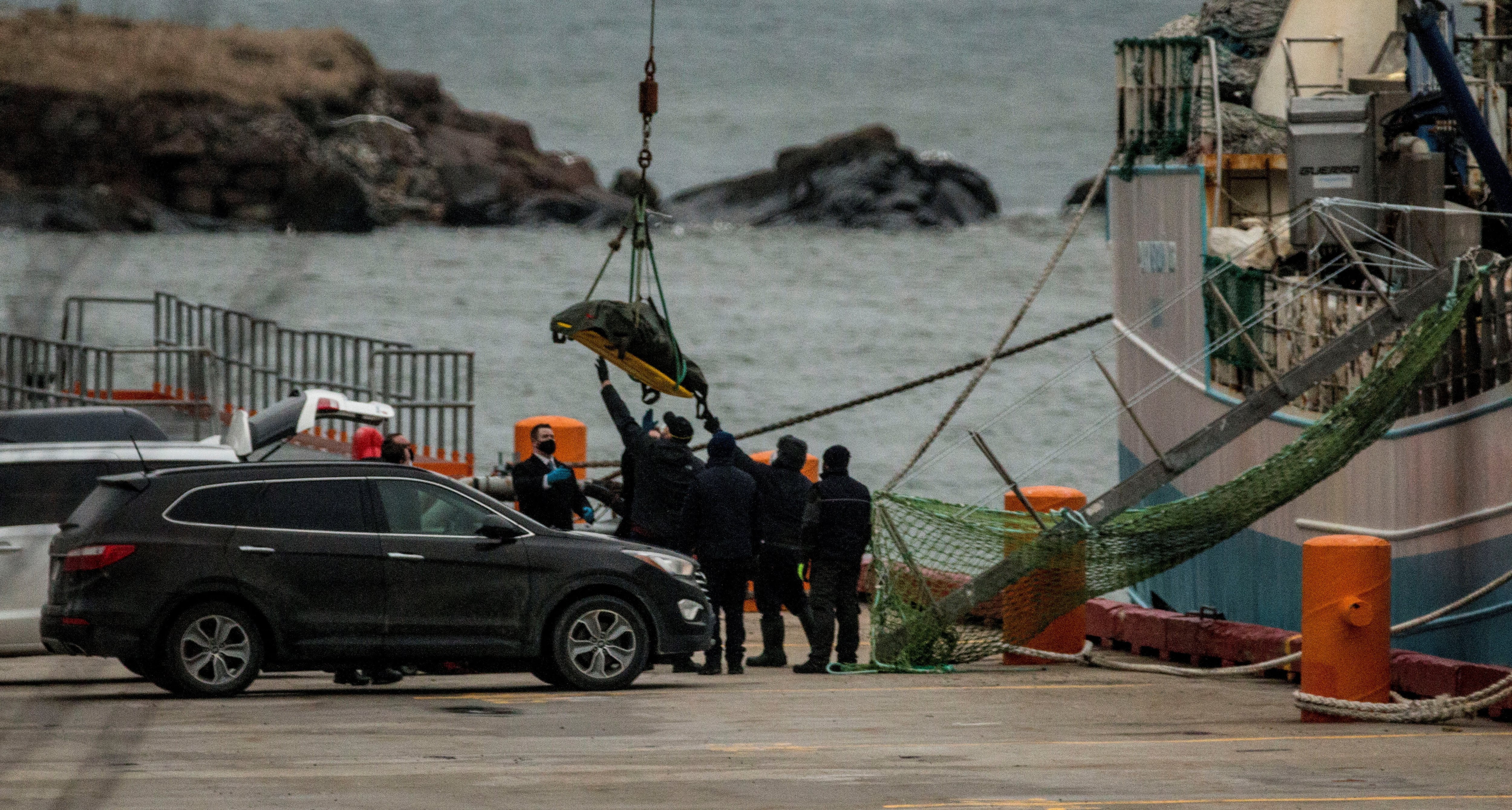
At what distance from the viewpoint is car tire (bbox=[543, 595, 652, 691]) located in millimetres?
13656

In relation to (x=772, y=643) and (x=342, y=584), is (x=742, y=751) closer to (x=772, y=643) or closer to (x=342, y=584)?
(x=342, y=584)

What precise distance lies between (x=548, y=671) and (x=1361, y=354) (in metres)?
6.58

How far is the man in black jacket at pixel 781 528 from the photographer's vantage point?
A: 51.2 feet

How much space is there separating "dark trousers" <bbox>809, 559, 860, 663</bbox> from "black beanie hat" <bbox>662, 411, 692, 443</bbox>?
4.71ft

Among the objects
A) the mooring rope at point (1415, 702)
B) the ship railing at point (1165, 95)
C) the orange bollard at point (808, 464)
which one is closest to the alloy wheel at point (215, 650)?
the mooring rope at point (1415, 702)

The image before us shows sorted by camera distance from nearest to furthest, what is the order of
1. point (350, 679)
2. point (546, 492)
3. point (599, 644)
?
point (599, 644), point (350, 679), point (546, 492)

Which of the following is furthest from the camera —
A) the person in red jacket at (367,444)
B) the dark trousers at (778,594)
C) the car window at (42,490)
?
the person in red jacket at (367,444)

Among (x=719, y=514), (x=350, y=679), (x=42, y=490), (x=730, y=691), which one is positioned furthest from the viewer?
(x=719, y=514)

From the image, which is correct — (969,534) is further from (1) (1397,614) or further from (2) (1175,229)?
(2) (1175,229)

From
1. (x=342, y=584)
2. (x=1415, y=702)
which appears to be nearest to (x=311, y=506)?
(x=342, y=584)

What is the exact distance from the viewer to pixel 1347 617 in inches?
465

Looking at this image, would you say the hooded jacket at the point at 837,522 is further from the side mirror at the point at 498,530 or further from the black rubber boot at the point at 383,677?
the black rubber boot at the point at 383,677

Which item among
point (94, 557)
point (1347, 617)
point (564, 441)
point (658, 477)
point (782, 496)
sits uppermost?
point (564, 441)

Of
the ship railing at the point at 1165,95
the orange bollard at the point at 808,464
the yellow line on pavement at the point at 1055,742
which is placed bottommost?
the yellow line on pavement at the point at 1055,742
